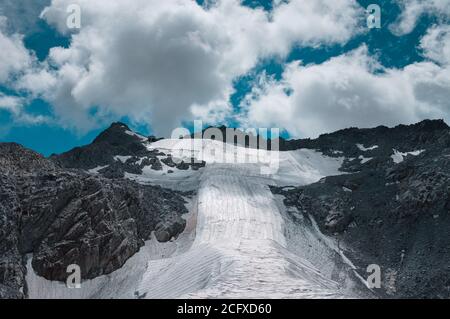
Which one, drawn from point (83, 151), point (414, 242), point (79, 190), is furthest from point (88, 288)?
point (83, 151)

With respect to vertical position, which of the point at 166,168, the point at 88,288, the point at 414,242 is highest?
the point at 166,168

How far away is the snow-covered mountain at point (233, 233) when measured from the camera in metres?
42.2

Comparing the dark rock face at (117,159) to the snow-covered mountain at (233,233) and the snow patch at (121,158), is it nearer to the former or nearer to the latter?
the snow patch at (121,158)

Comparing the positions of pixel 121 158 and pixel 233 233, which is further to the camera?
pixel 121 158

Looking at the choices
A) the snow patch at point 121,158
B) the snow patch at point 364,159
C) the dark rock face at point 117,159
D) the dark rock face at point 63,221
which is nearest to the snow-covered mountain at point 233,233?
the dark rock face at point 63,221

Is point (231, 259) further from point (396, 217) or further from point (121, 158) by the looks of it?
point (121, 158)

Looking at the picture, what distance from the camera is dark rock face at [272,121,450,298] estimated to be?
45.8 meters

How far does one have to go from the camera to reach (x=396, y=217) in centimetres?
5734

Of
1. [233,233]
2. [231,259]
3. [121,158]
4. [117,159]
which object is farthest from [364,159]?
[231,259]

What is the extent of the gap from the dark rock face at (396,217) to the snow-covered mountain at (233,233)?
15cm

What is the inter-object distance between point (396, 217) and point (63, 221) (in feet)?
124

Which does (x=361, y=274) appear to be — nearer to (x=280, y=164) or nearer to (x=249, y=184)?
(x=249, y=184)

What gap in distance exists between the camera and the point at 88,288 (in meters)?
45.7
